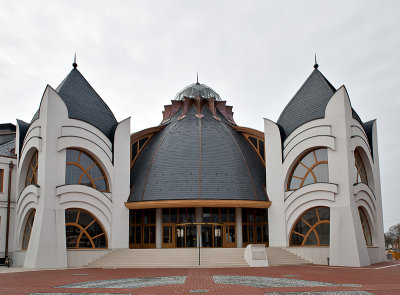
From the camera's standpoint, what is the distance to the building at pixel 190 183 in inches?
1208

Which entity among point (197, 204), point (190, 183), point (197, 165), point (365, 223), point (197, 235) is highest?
point (197, 165)

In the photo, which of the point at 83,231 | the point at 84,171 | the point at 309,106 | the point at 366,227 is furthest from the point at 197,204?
the point at 366,227

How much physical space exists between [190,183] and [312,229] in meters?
10.1

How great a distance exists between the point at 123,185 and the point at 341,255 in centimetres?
1673

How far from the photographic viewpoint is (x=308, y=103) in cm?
3484

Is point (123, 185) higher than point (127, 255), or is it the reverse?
point (123, 185)

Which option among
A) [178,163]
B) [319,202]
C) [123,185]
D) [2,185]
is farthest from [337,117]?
[2,185]

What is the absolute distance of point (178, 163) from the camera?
3784 centimetres

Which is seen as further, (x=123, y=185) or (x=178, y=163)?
(x=178, y=163)

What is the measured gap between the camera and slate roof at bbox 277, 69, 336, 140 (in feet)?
111

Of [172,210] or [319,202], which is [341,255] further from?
[172,210]

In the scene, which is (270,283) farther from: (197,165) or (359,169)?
(197,165)

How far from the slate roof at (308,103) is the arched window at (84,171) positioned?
14.6 meters

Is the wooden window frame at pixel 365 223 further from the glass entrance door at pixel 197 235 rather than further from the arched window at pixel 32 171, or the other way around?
the arched window at pixel 32 171
